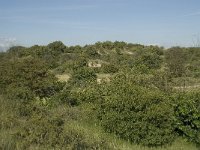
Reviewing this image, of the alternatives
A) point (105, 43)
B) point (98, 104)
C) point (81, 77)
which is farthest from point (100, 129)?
point (105, 43)

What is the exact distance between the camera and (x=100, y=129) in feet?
41.9

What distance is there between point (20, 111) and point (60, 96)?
558cm

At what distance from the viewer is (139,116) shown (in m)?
11.7

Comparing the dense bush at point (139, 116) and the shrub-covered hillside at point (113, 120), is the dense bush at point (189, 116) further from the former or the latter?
the dense bush at point (139, 116)

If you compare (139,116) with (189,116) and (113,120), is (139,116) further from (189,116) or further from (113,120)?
(189,116)

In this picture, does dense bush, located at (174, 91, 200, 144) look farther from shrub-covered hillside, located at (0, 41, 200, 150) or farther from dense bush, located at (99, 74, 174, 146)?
dense bush, located at (99, 74, 174, 146)

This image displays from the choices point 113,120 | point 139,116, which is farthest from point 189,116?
point 113,120

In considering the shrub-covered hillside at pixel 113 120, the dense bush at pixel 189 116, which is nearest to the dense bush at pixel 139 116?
the shrub-covered hillside at pixel 113 120

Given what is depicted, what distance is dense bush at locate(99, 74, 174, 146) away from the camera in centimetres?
1158

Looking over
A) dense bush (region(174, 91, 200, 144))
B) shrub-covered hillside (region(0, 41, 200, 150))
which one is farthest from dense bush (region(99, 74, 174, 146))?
dense bush (region(174, 91, 200, 144))

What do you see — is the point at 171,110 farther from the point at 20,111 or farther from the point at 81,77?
the point at 81,77

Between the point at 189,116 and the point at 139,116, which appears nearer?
the point at 139,116

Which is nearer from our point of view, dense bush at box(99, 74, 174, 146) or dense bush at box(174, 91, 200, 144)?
dense bush at box(99, 74, 174, 146)

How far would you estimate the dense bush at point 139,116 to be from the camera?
38.0ft
